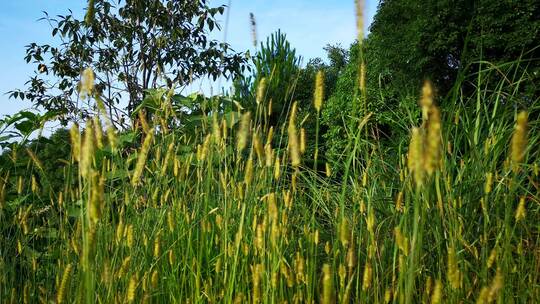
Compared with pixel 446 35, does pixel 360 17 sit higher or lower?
lower

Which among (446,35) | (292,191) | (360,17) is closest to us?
(360,17)

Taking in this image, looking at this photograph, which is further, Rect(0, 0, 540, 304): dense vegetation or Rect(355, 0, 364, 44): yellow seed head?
Rect(0, 0, 540, 304): dense vegetation

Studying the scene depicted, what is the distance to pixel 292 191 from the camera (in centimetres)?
210

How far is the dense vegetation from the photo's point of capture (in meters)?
1.49

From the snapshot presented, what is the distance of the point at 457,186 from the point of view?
2398 millimetres

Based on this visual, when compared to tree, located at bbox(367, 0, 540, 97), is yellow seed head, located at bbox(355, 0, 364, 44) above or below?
below

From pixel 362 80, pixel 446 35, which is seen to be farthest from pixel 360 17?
pixel 446 35

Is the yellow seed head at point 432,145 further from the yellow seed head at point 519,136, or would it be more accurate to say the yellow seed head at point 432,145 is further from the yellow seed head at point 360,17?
the yellow seed head at point 360,17

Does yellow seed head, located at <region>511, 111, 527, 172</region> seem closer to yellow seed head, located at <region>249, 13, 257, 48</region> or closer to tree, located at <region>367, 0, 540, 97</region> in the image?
yellow seed head, located at <region>249, 13, 257, 48</region>

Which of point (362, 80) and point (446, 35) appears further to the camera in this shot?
point (446, 35)

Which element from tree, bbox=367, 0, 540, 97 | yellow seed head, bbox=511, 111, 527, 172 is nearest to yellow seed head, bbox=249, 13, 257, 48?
yellow seed head, bbox=511, 111, 527, 172

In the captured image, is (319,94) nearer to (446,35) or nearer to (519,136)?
(519,136)

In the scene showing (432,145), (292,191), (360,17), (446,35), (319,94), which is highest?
(446,35)

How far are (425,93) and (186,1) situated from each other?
21.2 feet
